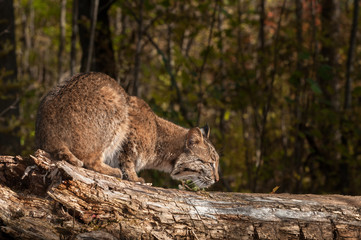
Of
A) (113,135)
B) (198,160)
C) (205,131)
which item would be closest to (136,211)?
(113,135)

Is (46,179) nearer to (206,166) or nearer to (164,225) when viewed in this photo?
(164,225)

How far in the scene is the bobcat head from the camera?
578 centimetres

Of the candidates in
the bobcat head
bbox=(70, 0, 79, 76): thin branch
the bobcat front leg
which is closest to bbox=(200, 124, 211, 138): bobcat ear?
the bobcat head

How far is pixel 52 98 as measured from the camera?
4.57 meters

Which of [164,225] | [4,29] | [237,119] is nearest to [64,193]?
[164,225]

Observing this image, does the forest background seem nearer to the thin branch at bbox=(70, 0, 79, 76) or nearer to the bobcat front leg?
the thin branch at bbox=(70, 0, 79, 76)

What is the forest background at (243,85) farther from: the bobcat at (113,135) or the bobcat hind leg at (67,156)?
the bobcat hind leg at (67,156)

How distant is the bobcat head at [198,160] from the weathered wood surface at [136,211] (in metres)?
1.50

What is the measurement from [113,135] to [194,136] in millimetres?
1294

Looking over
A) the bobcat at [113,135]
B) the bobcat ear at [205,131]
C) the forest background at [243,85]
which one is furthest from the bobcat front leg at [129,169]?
the forest background at [243,85]

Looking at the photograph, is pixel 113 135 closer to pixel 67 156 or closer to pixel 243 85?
pixel 67 156

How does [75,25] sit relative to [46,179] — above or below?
above

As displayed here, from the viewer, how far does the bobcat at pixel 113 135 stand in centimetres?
442

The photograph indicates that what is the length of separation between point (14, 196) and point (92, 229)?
74cm
